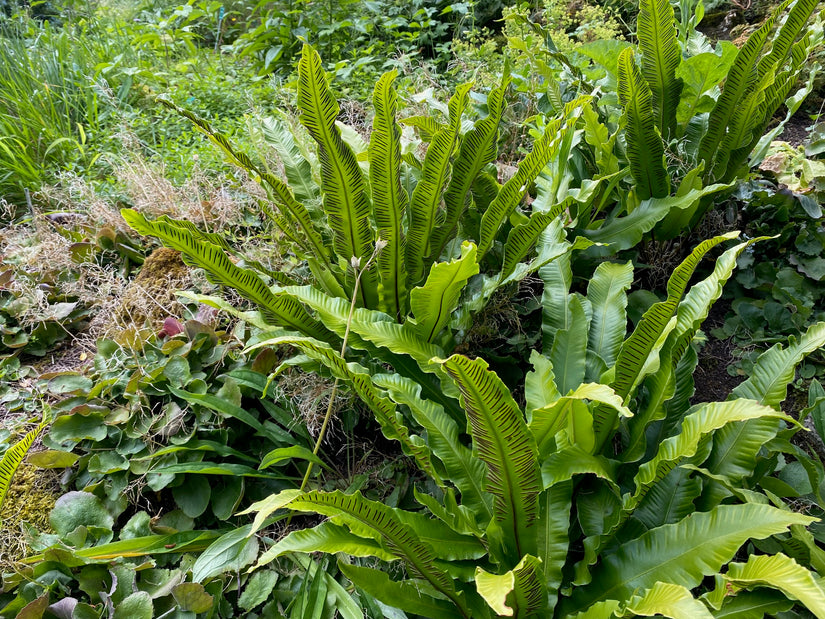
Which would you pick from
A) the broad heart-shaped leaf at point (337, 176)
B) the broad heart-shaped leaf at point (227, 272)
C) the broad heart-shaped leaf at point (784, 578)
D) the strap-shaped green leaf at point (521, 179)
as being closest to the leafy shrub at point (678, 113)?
the strap-shaped green leaf at point (521, 179)

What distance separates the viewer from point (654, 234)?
2066 mm

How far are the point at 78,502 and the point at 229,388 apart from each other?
0.50 m

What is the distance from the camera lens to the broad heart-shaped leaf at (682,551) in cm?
111

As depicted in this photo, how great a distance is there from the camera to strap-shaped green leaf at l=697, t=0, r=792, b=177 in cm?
182

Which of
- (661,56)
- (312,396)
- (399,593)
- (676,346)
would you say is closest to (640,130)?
(661,56)

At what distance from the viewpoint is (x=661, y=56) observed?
1.91m

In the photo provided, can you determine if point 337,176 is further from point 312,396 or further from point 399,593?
point 399,593

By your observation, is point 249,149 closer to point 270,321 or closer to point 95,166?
point 95,166

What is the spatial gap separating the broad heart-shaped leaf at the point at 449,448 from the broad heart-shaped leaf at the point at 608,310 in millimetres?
429

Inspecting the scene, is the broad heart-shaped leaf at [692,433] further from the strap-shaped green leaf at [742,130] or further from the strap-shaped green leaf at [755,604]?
the strap-shaped green leaf at [742,130]

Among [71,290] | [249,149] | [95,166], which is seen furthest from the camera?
[95,166]

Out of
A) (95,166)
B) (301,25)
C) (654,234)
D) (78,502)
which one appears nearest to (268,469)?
(78,502)

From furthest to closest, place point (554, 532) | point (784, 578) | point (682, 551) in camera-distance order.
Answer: point (554, 532)
point (682, 551)
point (784, 578)

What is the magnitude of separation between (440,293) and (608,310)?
20.4 inches
